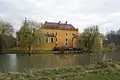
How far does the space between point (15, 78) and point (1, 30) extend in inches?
2003

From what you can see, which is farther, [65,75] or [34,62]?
[34,62]

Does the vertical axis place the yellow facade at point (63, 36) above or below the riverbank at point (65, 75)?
above

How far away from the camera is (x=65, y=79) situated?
1339cm

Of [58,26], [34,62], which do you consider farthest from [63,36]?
[34,62]

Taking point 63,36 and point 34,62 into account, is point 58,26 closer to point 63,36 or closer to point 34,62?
point 63,36

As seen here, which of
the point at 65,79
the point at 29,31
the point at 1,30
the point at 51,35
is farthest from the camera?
the point at 51,35

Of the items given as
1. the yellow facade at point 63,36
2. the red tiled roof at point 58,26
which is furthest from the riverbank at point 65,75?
the red tiled roof at point 58,26

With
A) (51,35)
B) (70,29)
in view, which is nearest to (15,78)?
(51,35)

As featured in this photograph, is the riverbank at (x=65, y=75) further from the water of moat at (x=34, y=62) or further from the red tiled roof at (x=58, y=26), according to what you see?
the red tiled roof at (x=58, y=26)

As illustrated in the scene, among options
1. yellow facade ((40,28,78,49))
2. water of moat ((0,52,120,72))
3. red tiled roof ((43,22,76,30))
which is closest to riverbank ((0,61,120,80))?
water of moat ((0,52,120,72))

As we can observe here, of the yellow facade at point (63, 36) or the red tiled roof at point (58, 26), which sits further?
the red tiled roof at point (58, 26)

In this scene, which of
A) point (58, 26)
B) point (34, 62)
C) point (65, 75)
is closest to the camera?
point (65, 75)

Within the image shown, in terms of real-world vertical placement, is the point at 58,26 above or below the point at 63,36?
above

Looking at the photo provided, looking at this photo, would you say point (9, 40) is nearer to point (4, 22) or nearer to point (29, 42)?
point (29, 42)
